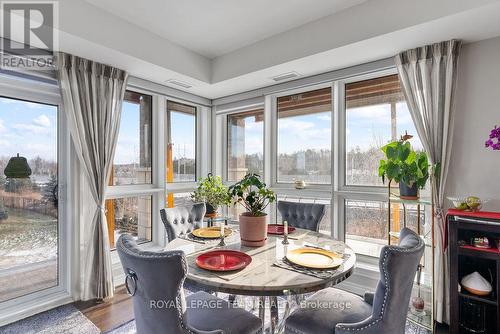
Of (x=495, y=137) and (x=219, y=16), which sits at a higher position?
(x=219, y=16)

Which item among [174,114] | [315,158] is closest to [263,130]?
[315,158]

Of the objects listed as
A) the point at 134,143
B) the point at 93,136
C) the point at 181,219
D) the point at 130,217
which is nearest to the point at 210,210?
the point at 181,219

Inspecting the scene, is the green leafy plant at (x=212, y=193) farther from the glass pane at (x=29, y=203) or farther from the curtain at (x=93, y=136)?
the glass pane at (x=29, y=203)

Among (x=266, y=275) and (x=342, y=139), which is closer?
(x=266, y=275)

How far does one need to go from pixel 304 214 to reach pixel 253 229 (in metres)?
0.98

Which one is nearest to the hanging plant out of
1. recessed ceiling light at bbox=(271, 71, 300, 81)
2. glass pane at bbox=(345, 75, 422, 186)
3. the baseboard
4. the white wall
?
the white wall

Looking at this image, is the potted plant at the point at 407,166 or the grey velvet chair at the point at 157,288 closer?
the grey velvet chair at the point at 157,288

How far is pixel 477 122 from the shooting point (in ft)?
7.43

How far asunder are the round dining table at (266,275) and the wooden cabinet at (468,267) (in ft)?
3.15

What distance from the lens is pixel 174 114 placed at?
12.9ft

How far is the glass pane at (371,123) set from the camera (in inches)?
111

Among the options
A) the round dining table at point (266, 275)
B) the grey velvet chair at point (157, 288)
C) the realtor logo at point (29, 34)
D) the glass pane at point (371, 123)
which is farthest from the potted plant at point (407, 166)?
the realtor logo at point (29, 34)

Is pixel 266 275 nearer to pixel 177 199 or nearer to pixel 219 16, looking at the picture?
pixel 219 16

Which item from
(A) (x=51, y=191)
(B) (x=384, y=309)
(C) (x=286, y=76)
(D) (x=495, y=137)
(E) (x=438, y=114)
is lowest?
(B) (x=384, y=309)
